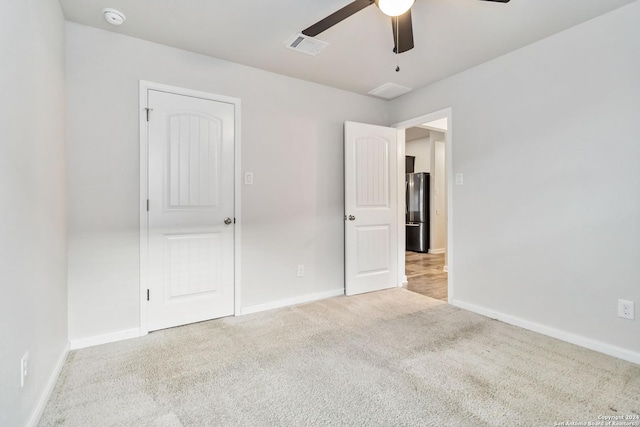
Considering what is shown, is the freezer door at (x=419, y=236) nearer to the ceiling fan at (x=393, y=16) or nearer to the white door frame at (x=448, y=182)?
the white door frame at (x=448, y=182)

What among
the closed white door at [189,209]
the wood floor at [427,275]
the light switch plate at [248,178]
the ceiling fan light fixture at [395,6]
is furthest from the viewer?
the wood floor at [427,275]

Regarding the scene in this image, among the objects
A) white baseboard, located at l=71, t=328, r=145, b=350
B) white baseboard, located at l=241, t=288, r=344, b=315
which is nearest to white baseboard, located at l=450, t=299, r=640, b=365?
white baseboard, located at l=241, t=288, r=344, b=315

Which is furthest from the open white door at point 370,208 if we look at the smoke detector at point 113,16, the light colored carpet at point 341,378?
the smoke detector at point 113,16

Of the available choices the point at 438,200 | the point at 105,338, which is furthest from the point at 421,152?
the point at 105,338

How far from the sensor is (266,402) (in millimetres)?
1655

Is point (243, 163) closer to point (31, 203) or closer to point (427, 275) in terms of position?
point (31, 203)

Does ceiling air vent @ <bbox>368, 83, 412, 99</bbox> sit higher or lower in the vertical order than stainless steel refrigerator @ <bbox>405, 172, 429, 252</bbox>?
higher

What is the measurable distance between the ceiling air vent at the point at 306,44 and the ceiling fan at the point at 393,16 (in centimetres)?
59

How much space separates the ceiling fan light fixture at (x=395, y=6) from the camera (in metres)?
1.60

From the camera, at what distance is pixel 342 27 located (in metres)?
2.31

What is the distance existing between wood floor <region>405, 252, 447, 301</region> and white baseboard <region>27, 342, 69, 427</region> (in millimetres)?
3330

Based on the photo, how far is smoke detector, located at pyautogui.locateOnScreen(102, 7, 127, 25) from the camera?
6.95 feet

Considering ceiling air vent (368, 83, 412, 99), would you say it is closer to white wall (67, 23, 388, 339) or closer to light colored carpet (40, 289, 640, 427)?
white wall (67, 23, 388, 339)

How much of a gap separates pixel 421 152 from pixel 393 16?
5684 millimetres
